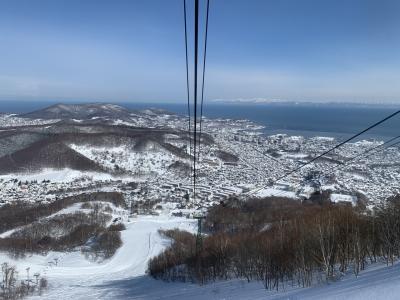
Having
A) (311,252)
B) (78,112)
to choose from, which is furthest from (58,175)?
(78,112)

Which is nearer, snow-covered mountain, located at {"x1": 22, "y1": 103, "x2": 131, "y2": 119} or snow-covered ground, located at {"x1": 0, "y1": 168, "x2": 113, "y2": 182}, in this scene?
snow-covered ground, located at {"x1": 0, "y1": 168, "x2": 113, "y2": 182}

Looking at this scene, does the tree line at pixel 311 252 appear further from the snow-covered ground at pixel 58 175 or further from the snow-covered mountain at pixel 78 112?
the snow-covered mountain at pixel 78 112

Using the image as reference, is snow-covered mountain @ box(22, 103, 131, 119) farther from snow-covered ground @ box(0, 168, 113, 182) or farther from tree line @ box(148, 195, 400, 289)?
tree line @ box(148, 195, 400, 289)

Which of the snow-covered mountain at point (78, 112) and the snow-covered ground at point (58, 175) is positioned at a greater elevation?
the snow-covered mountain at point (78, 112)

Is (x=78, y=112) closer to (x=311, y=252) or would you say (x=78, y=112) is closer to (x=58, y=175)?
(x=58, y=175)

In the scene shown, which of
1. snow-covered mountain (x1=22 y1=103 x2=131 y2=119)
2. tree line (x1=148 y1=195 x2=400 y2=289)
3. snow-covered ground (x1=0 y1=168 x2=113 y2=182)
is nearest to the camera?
tree line (x1=148 y1=195 x2=400 y2=289)

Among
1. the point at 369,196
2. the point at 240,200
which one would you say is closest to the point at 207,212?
the point at 240,200

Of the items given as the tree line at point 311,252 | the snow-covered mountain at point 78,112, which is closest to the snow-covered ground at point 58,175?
the tree line at point 311,252

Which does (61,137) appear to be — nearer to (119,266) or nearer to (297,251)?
(119,266)

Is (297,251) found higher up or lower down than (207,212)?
higher up

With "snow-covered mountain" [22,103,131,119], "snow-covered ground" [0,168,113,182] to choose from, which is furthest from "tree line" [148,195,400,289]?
"snow-covered mountain" [22,103,131,119]

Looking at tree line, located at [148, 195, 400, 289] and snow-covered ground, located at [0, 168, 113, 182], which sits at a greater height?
tree line, located at [148, 195, 400, 289]
